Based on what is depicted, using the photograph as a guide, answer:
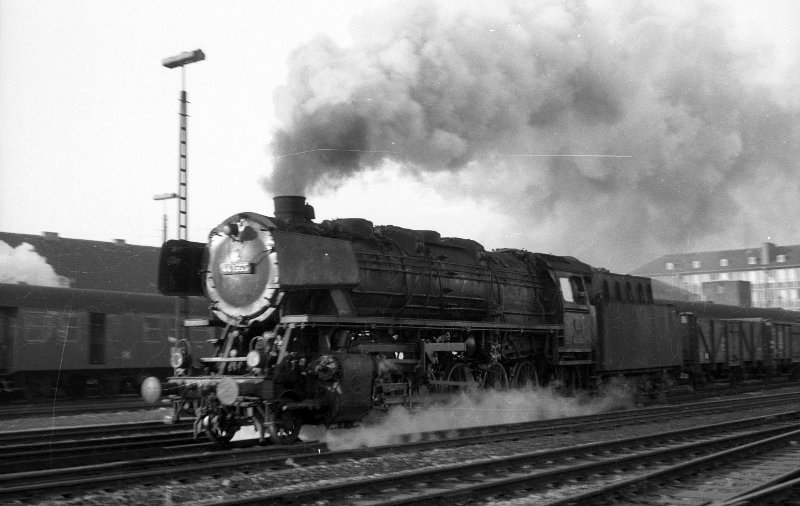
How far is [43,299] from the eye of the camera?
2044 centimetres

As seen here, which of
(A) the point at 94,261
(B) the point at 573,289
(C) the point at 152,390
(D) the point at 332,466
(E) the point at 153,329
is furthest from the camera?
(A) the point at 94,261

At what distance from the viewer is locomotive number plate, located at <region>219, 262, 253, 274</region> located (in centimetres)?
1084

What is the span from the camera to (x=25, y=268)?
971 inches

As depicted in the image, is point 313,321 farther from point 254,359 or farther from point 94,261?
point 94,261

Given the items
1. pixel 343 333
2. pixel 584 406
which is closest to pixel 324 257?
pixel 343 333

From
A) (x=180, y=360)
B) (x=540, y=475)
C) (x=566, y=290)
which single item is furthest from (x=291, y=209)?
(x=566, y=290)

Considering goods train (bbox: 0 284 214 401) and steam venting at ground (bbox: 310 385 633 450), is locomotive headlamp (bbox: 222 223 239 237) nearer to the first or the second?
steam venting at ground (bbox: 310 385 633 450)

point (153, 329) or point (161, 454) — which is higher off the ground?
point (153, 329)

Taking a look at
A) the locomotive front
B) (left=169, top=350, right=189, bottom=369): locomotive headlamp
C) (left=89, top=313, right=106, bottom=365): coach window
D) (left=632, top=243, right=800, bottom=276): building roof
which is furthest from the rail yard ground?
(left=632, top=243, right=800, bottom=276): building roof

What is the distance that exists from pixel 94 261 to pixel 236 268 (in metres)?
21.4

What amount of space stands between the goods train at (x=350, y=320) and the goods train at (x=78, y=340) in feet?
32.2

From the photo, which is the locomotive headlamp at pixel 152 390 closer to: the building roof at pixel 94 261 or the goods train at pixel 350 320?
the goods train at pixel 350 320

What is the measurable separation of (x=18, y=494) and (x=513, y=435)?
7094 mm

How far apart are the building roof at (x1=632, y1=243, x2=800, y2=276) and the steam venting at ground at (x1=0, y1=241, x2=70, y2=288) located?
75473 millimetres
